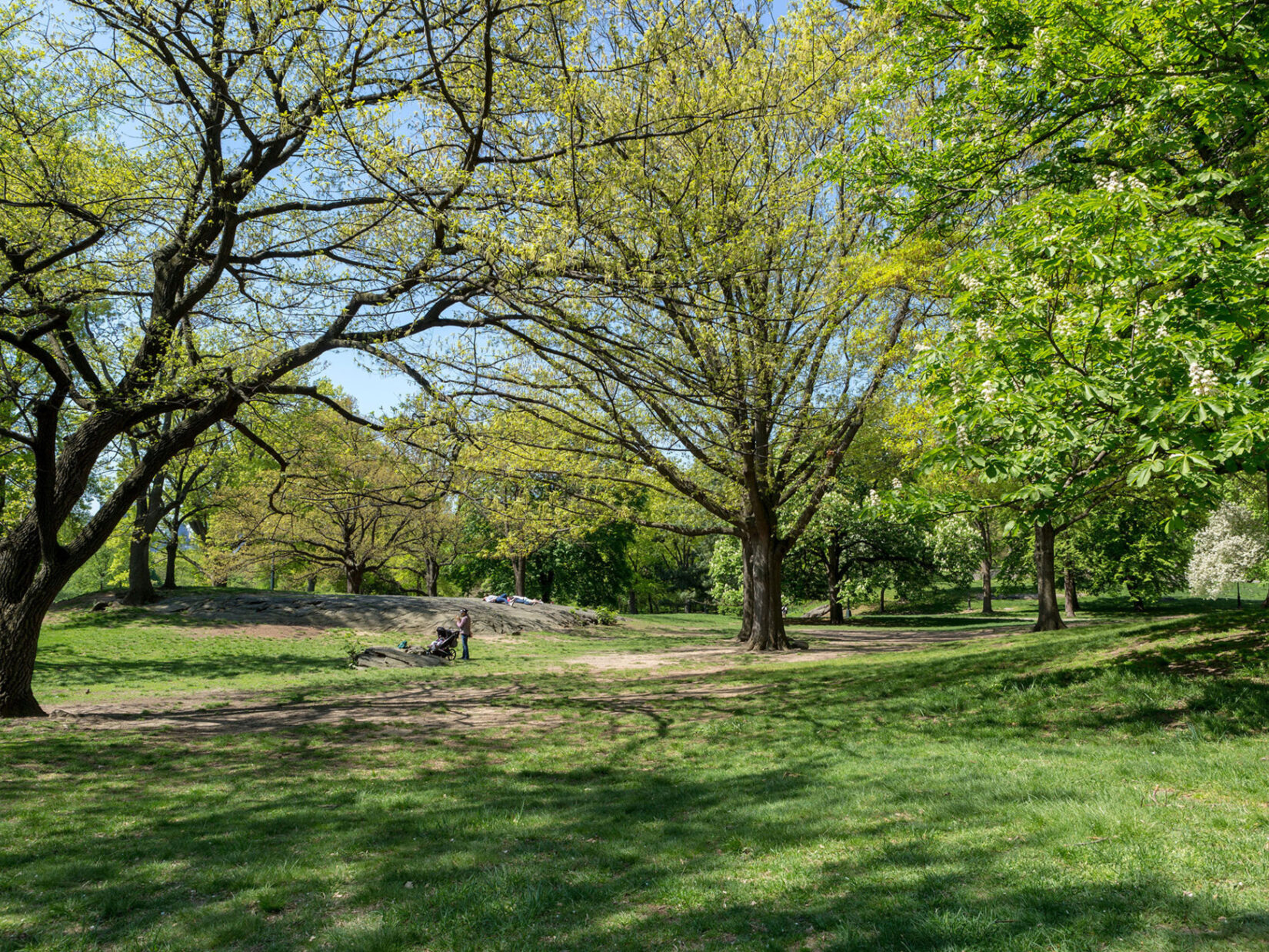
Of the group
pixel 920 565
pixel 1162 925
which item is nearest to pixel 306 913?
pixel 1162 925

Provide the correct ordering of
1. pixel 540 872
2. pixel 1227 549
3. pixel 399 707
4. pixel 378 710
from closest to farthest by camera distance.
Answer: pixel 540 872 < pixel 378 710 < pixel 399 707 < pixel 1227 549

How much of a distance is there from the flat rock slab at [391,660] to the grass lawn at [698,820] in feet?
22.9

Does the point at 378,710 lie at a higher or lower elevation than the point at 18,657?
lower

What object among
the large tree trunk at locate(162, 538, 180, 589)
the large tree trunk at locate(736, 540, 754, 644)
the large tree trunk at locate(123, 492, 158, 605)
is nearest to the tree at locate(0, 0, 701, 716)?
the large tree trunk at locate(736, 540, 754, 644)

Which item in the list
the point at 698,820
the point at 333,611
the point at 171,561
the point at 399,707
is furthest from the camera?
the point at 171,561

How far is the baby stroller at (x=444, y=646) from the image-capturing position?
2016 centimetres

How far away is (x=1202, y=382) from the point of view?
5.05 m

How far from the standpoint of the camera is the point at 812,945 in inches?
136

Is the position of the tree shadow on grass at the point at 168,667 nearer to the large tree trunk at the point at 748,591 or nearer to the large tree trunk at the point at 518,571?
the large tree trunk at the point at 748,591

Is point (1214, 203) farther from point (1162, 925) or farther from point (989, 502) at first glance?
point (1162, 925)

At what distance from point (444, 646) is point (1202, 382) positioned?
61.2 feet

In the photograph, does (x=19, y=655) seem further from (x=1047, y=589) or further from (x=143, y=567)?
(x=1047, y=589)

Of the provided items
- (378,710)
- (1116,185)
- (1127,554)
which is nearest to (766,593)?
(378,710)

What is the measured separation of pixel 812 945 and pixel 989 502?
577 cm
